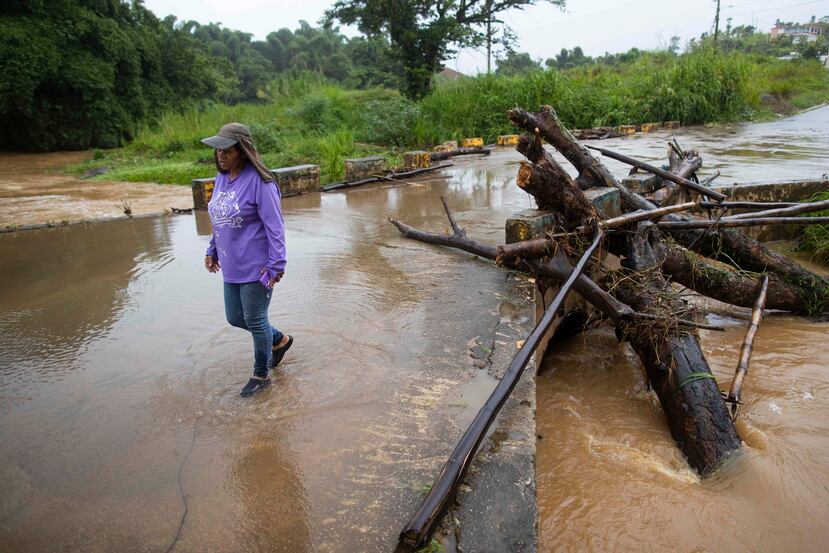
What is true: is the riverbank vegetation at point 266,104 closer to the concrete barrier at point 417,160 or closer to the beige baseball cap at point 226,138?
the concrete barrier at point 417,160

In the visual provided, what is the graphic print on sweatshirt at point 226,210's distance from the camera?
2.82m

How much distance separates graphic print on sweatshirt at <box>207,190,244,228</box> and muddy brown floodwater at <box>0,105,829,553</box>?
914mm

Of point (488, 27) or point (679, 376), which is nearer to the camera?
point (679, 376)

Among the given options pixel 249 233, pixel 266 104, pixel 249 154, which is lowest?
pixel 249 233

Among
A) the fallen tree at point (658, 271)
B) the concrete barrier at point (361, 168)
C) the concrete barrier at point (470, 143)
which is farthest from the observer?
the concrete barrier at point (470, 143)

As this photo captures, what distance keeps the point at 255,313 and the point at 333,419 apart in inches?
29.1

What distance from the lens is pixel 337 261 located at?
17.1 feet

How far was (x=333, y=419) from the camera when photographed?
105 inches

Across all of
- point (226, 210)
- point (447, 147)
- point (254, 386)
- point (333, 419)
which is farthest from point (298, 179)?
point (333, 419)

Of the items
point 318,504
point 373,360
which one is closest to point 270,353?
point 373,360

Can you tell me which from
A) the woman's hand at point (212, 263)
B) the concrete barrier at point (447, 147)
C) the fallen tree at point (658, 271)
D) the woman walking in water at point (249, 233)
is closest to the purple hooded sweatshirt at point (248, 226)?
the woman walking in water at point (249, 233)

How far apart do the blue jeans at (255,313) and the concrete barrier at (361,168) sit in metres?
6.78

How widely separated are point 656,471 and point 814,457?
92 centimetres

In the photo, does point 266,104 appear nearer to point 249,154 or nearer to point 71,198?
point 71,198
